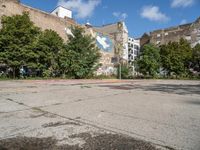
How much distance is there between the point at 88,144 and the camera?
3.97 metres

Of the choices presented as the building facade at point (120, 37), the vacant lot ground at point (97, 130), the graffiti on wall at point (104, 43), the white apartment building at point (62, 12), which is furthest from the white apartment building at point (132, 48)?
the vacant lot ground at point (97, 130)

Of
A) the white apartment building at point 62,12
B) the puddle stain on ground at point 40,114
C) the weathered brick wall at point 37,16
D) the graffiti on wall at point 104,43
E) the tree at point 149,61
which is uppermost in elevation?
the white apartment building at point 62,12

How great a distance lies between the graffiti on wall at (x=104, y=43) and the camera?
59.7 meters

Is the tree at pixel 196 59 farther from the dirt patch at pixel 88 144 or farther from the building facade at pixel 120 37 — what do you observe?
the dirt patch at pixel 88 144

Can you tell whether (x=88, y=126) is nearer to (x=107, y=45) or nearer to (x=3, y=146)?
(x=3, y=146)

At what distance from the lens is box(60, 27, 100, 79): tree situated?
33.5m

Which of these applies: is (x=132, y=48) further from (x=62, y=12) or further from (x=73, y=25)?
(x=73, y=25)

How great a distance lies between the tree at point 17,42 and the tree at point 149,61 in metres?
23.0

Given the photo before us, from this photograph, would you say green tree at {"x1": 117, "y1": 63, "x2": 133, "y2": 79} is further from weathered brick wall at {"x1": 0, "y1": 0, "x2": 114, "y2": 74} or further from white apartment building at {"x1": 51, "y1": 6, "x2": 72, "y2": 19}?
white apartment building at {"x1": 51, "y1": 6, "x2": 72, "y2": 19}

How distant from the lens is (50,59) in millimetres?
32219

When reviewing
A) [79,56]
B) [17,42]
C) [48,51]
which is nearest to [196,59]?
[79,56]

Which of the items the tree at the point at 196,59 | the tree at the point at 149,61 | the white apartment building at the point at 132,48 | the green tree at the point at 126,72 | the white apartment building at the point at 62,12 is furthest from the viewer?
the white apartment building at the point at 132,48

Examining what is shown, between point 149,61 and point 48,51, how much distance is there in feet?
68.3

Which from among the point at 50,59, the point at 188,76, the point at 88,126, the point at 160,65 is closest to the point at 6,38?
the point at 50,59
